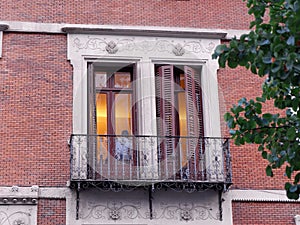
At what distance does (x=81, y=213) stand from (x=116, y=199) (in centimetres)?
76

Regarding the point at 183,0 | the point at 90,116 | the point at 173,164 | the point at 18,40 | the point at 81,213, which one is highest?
the point at 183,0

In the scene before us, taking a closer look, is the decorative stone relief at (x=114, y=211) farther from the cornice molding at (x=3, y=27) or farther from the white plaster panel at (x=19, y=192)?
the cornice molding at (x=3, y=27)

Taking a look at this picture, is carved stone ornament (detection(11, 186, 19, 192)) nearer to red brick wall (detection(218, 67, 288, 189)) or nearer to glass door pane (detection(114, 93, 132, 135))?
glass door pane (detection(114, 93, 132, 135))

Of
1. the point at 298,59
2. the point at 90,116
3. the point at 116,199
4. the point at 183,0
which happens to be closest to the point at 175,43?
the point at 183,0

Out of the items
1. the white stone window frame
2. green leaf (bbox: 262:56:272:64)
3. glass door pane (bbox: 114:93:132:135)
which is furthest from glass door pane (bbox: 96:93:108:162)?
green leaf (bbox: 262:56:272:64)

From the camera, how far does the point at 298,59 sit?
11.2 metres

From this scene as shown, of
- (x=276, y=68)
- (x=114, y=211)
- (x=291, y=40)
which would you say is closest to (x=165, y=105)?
(x=114, y=211)

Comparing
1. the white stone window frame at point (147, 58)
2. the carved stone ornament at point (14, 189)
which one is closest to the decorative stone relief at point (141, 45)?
the white stone window frame at point (147, 58)

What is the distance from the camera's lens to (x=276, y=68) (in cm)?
1119

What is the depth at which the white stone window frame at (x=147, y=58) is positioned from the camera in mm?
16938

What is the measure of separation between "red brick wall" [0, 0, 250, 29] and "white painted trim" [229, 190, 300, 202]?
3.90m

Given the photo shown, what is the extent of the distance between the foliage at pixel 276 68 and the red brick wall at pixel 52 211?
199 inches

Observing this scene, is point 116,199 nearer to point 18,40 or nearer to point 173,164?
point 173,164

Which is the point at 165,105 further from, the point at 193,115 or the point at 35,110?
the point at 35,110
